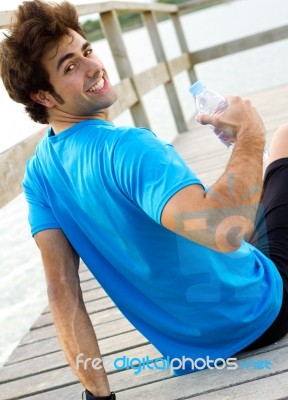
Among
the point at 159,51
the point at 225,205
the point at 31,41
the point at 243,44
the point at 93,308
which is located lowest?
the point at 243,44

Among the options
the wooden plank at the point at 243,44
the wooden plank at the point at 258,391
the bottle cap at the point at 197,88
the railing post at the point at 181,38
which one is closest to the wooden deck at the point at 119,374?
the wooden plank at the point at 258,391

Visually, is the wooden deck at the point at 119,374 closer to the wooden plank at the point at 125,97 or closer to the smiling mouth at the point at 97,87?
the smiling mouth at the point at 97,87

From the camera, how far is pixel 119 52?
15.5 feet

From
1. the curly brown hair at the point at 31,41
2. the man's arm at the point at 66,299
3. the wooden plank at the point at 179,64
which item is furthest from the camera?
the wooden plank at the point at 179,64

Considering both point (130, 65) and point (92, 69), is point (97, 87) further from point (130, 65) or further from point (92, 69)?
point (130, 65)

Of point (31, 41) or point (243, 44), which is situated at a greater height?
point (31, 41)

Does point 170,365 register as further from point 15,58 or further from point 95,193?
point 15,58

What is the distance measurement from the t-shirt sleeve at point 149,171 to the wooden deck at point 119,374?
0.43 meters

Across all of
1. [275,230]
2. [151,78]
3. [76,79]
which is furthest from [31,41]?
[151,78]

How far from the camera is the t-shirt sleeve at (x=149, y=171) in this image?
135 cm

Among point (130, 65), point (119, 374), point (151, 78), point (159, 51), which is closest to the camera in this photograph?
point (119, 374)

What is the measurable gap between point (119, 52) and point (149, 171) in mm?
3446

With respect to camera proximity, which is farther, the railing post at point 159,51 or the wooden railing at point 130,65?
the railing post at point 159,51

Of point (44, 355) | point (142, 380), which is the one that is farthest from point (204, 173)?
point (142, 380)
